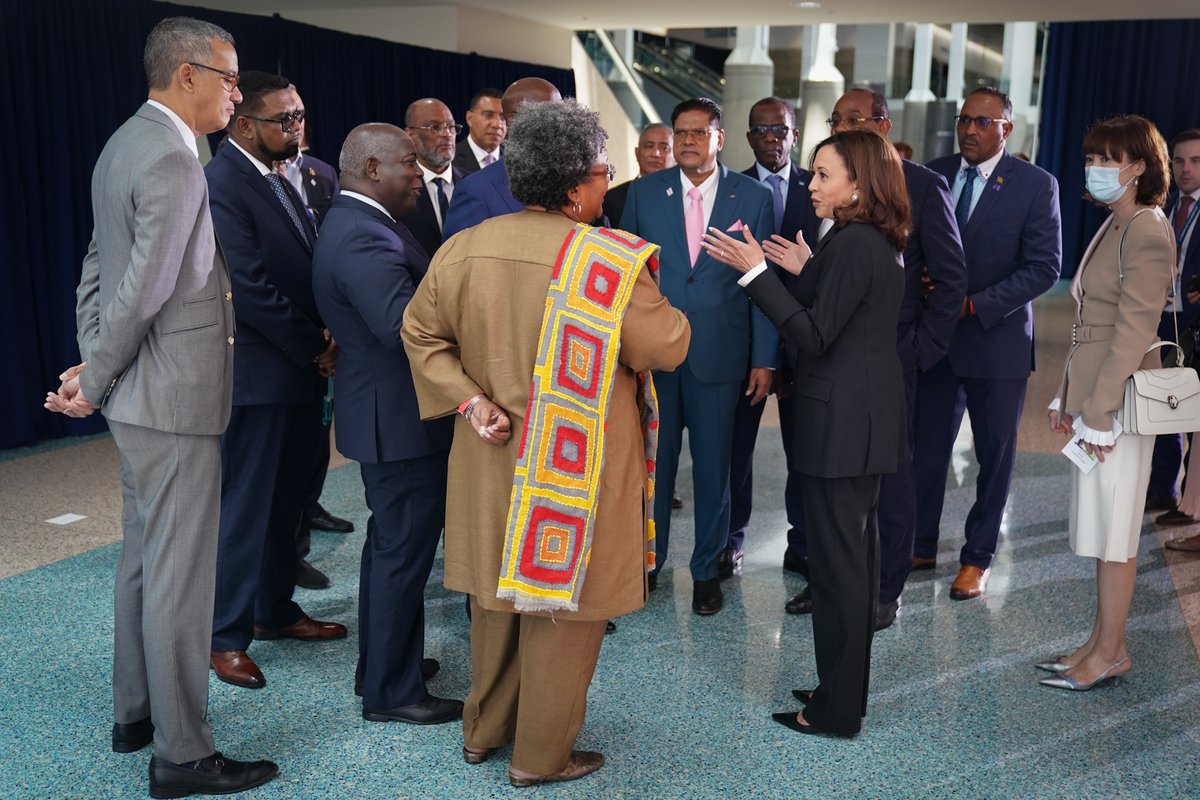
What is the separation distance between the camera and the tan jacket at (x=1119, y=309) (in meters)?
2.85

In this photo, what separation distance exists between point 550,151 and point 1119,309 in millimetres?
1721

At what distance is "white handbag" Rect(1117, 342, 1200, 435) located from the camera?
2.85 metres

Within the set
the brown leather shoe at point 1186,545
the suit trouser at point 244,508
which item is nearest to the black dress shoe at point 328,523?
the suit trouser at point 244,508

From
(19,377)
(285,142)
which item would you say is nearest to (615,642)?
(285,142)

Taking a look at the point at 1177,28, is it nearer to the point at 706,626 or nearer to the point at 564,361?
the point at 706,626

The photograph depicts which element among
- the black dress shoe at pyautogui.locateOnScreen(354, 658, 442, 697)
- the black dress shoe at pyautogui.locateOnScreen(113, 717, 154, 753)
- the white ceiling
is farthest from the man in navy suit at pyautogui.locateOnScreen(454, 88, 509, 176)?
the white ceiling

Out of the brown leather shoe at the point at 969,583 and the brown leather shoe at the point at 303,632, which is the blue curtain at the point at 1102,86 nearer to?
the brown leather shoe at the point at 969,583

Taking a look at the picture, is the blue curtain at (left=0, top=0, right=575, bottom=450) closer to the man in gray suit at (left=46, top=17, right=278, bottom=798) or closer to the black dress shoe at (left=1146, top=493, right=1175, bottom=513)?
the man in gray suit at (left=46, top=17, right=278, bottom=798)

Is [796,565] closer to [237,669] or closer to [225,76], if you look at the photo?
[237,669]

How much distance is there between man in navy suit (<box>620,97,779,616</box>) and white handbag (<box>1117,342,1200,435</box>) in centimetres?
114

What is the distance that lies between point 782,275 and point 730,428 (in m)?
0.61

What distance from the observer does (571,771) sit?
8.43 ft

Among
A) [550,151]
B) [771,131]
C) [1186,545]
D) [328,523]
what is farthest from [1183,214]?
[328,523]

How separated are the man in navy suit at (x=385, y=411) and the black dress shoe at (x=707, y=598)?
1067 millimetres
